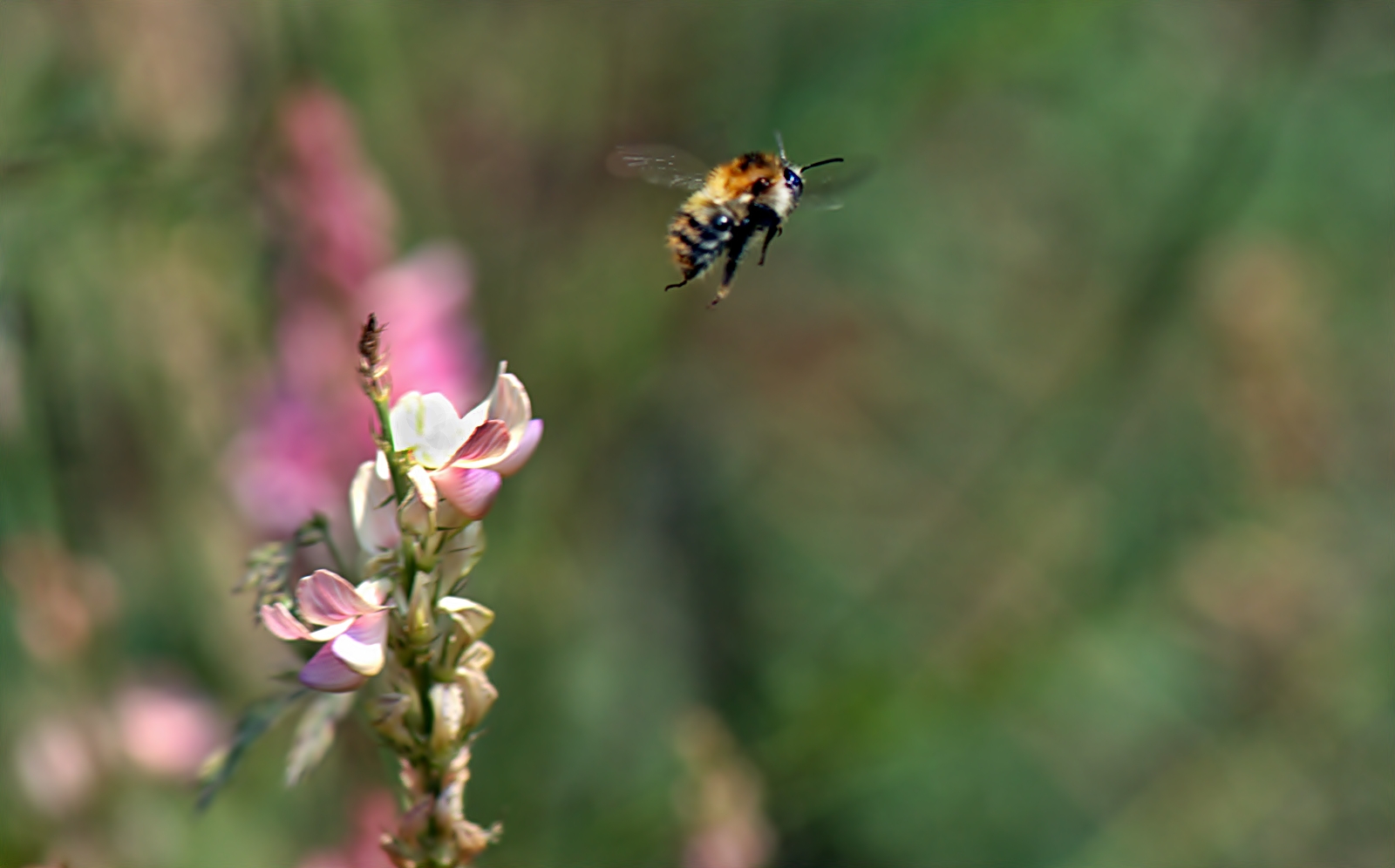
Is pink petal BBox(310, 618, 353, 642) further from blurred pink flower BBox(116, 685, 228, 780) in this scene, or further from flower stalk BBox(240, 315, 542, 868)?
blurred pink flower BBox(116, 685, 228, 780)

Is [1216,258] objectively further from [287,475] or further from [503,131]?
[287,475]

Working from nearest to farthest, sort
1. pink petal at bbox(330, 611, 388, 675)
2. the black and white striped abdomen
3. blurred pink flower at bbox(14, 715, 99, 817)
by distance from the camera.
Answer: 1. pink petal at bbox(330, 611, 388, 675)
2. the black and white striped abdomen
3. blurred pink flower at bbox(14, 715, 99, 817)

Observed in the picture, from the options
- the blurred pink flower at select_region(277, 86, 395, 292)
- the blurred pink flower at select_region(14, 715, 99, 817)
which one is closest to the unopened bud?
the blurred pink flower at select_region(14, 715, 99, 817)

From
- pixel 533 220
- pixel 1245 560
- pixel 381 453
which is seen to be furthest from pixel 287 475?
pixel 1245 560

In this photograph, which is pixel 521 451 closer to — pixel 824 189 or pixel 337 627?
pixel 337 627

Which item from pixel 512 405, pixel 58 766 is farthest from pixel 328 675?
pixel 58 766

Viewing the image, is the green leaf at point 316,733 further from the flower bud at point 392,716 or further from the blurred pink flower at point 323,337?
the blurred pink flower at point 323,337
